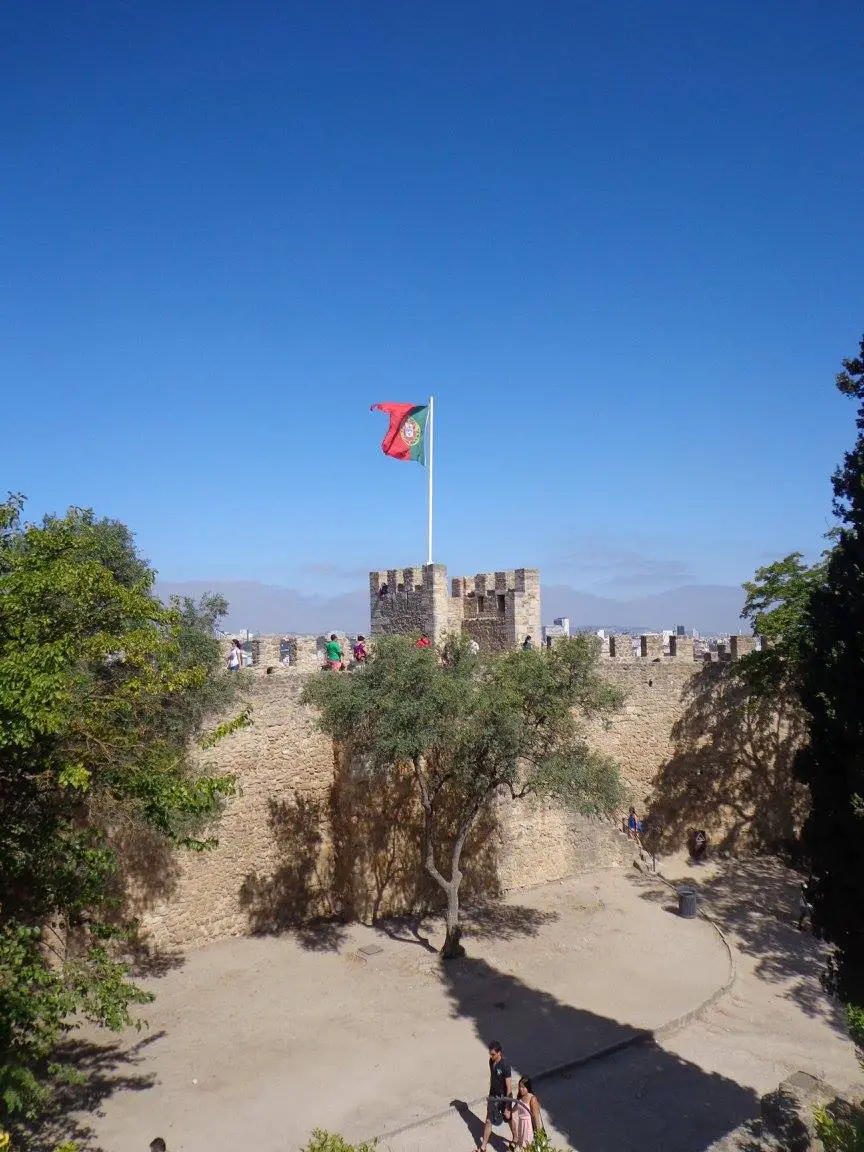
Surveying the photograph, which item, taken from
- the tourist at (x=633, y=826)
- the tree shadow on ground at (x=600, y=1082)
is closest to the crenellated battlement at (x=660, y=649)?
the tourist at (x=633, y=826)

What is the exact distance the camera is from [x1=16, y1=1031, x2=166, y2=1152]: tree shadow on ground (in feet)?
30.8

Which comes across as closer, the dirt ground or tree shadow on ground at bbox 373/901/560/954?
the dirt ground

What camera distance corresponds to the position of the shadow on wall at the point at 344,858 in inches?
626

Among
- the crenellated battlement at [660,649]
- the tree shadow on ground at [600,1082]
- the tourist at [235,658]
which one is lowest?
the tree shadow on ground at [600,1082]

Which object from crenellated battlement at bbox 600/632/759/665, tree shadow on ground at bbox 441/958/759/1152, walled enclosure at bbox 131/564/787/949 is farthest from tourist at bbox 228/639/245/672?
crenellated battlement at bbox 600/632/759/665

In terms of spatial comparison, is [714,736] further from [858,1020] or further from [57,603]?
[57,603]

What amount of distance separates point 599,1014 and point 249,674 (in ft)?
26.7

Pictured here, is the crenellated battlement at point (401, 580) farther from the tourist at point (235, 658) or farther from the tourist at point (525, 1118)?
the tourist at point (525, 1118)

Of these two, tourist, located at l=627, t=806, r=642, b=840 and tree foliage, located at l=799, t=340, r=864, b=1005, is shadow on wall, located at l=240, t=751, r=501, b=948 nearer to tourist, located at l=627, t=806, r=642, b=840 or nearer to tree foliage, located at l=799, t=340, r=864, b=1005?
tourist, located at l=627, t=806, r=642, b=840

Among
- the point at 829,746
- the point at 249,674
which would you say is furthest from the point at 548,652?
the point at 829,746

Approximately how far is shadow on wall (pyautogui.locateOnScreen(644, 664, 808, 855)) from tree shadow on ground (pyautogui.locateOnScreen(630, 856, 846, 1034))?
911 mm

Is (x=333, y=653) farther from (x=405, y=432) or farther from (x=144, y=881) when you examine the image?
(x=405, y=432)

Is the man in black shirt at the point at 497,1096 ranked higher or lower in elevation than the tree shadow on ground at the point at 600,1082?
higher

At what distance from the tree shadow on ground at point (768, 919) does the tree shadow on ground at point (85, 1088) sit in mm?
10261
